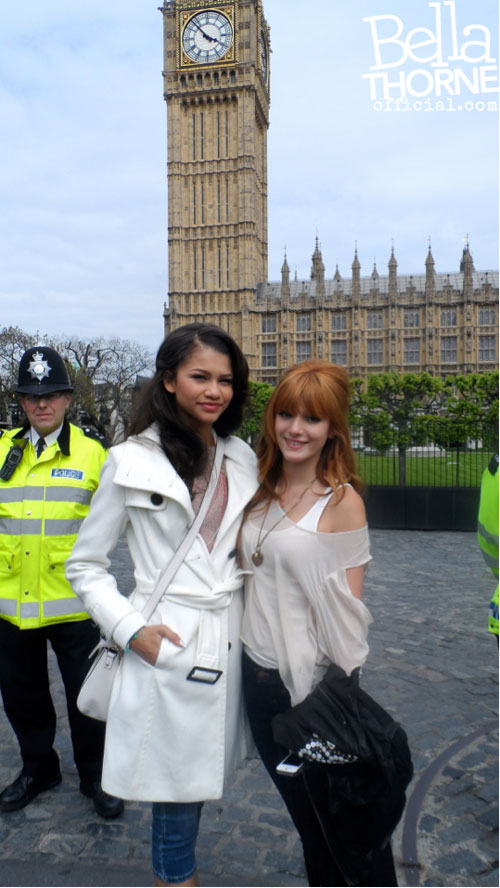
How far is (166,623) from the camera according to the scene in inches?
66.3

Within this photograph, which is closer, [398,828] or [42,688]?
[398,828]

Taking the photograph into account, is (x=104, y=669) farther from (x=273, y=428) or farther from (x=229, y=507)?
(x=273, y=428)

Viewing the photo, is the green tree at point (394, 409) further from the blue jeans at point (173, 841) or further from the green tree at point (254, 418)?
the blue jeans at point (173, 841)

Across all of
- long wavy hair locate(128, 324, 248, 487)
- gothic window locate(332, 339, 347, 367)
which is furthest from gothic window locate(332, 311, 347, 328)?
long wavy hair locate(128, 324, 248, 487)

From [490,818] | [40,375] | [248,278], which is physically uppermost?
[248,278]

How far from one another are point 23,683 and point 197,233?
175 feet

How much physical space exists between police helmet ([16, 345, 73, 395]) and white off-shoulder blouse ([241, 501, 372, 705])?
1496 millimetres

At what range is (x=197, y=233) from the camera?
52719 mm

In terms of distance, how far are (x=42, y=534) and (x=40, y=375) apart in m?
0.71

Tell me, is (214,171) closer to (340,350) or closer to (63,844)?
(340,350)

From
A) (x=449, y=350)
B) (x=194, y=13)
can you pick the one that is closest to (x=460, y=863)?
(x=449, y=350)

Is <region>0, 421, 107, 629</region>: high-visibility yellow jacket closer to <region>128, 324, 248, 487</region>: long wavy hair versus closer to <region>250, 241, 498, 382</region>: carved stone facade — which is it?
<region>128, 324, 248, 487</region>: long wavy hair

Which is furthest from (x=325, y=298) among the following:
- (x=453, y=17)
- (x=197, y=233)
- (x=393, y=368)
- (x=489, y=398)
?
(x=453, y=17)

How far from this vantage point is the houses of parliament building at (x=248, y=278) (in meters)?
50.5
